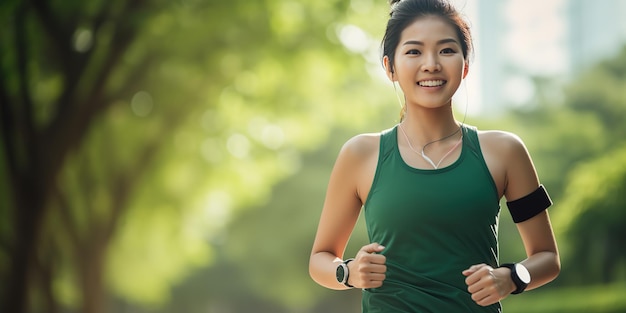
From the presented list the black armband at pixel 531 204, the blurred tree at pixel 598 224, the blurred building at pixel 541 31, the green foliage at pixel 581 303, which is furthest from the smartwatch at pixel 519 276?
the blurred building at pixel 541 31

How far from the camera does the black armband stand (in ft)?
10.2

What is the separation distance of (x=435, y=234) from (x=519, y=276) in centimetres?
28

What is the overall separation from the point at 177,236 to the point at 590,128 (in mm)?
22894

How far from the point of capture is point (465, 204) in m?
2.97

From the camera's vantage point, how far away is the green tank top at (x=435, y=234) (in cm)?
296

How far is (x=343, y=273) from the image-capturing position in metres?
3.08

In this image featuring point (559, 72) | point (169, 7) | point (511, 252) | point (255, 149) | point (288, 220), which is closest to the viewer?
point (169, 7)

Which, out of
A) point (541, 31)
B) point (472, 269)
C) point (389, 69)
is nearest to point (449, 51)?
point (389, 69)

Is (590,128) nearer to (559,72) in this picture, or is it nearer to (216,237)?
(559,72)

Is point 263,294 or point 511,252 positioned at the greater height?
point 511,252

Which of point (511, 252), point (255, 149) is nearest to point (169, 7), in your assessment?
point (255, 149)

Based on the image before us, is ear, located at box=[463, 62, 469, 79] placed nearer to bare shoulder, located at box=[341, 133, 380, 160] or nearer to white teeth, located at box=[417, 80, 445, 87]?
white teeth, located at box=[417, 80, 445, 87]

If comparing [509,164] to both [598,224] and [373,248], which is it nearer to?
[373,248]

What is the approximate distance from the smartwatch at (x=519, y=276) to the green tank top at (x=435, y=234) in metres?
0.10
